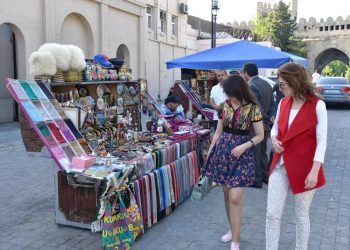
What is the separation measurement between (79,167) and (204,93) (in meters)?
7.76

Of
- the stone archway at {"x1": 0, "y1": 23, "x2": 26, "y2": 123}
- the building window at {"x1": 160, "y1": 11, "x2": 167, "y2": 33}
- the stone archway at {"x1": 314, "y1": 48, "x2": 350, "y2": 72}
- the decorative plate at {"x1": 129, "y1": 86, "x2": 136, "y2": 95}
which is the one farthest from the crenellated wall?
the decorative plate at {"x1": 129, "y1": 86, "x2": 136, "y2": 95}

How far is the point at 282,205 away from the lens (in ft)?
10.2

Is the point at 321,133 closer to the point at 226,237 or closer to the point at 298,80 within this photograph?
the point at 298,80

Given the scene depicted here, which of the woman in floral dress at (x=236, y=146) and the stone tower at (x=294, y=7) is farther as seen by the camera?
the stone tower at (x=294, y=7)

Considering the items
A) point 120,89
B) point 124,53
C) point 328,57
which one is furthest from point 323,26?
point 120,89

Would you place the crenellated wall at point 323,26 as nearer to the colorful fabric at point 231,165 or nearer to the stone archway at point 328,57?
the stone archway at point 328,57

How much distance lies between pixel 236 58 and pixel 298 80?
5.24m

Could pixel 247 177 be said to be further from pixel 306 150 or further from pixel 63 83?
pixel 63 83

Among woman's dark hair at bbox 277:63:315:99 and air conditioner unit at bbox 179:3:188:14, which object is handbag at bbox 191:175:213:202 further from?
air conditioner unit at bbox 179:3:188:14

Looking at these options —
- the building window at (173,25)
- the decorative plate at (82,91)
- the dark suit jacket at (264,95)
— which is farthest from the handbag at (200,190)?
the building window at (173,25)

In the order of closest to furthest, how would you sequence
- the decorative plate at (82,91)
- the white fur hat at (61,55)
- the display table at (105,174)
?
the display table at (105,174) → the white fur hat at (61,55) → the decorative plate at (82,91)

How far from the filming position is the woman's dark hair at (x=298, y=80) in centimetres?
301

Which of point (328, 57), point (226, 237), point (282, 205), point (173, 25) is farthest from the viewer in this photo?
point (328, 57)

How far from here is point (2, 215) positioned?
4.77 meters
